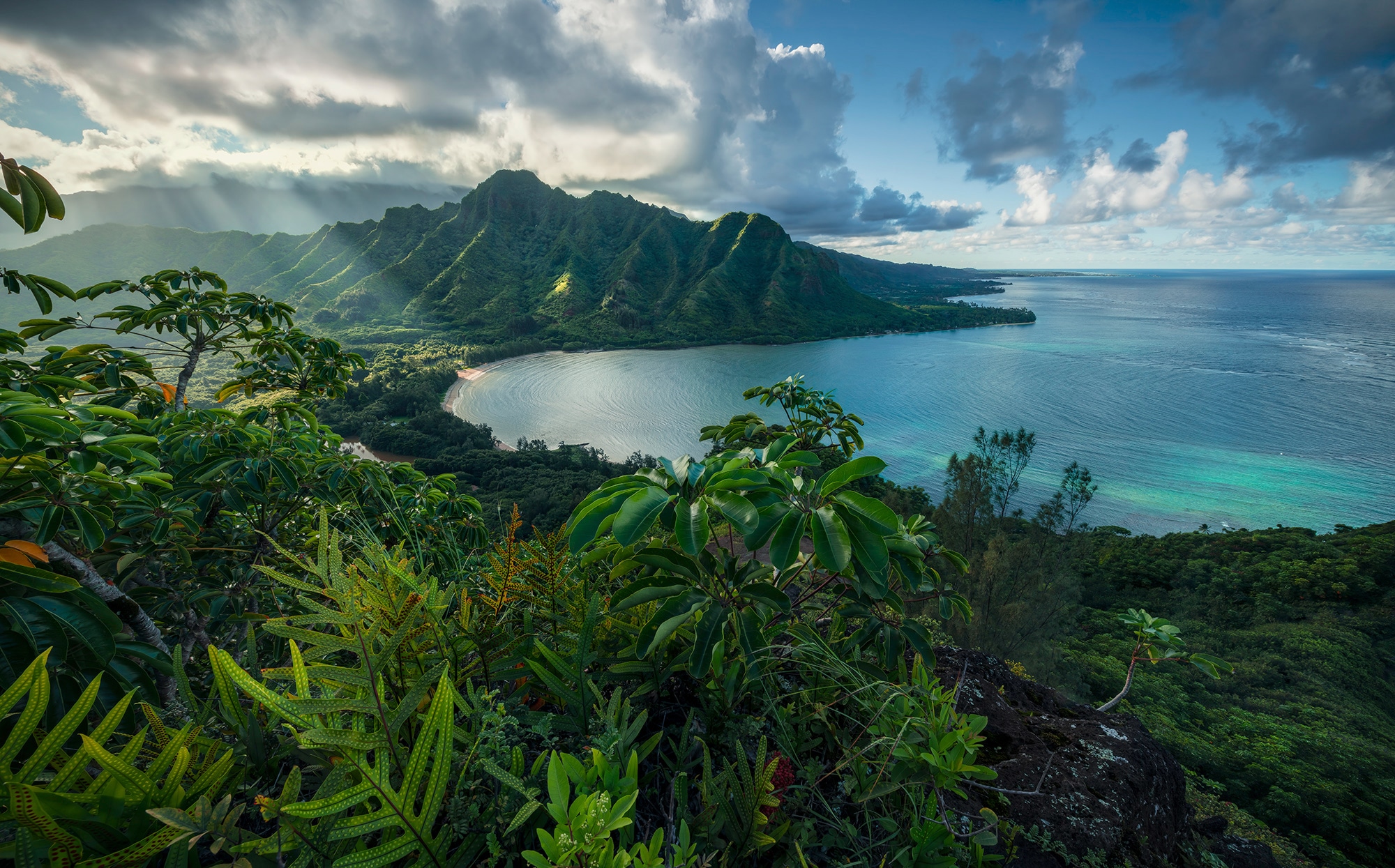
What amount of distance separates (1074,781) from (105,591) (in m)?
3.83

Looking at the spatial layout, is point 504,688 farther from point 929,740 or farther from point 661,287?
point 661,287

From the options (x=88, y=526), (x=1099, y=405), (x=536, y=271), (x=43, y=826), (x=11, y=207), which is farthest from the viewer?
(x=536, y=271)

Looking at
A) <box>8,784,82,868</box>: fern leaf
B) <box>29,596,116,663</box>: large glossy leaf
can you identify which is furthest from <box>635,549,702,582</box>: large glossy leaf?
<box>29,596,116,663</box>: large glossy leaf

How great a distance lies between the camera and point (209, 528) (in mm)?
3285

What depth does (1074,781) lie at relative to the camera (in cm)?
221

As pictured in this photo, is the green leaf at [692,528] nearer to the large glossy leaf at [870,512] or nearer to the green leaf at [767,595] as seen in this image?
the green leaf at [767,595]

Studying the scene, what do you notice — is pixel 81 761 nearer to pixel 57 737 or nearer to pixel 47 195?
pixel 57 737

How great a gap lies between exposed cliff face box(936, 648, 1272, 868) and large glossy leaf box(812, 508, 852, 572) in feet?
2.53

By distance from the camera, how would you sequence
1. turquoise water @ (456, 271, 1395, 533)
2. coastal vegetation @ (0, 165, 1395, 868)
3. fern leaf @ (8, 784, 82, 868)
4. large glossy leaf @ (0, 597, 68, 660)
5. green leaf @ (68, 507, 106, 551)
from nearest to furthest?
fern leaf @ (8, 784, 82, 868) < coastal vegetation @ (0, 165, 1395, 868) < large glossy leaf @ (0, 597, 68, 660) < green leaf @ (68, 507, 106, 551) < turquoise water @ (456, 271, 1395, 533)

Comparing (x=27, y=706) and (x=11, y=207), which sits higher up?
(x=11, y=207)

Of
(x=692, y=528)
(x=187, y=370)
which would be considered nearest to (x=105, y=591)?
(x=692, y=528)

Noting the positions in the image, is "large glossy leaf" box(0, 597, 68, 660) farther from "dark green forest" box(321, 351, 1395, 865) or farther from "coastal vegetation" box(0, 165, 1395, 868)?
"dark green forest" box(321, 351, 1395, 865)

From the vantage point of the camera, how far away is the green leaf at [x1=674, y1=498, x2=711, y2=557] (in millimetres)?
1360

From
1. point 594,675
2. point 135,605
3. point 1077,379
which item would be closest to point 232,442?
point 135,605
